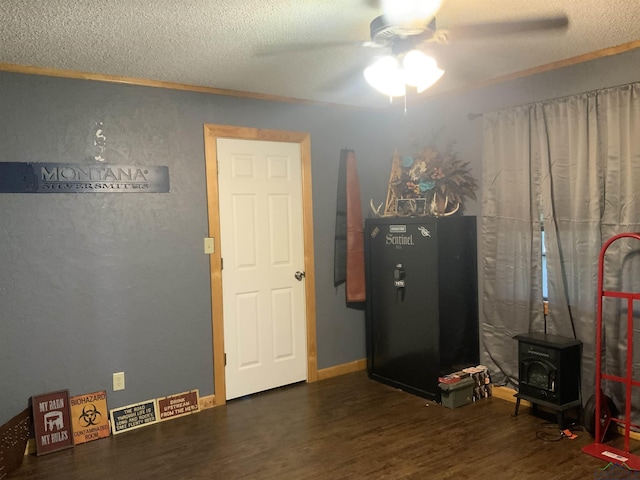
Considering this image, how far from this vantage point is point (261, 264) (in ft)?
13.6

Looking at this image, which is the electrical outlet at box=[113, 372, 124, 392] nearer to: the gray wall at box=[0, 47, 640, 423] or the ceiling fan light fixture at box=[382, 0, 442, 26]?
the gray wall at box=[0, 47, 640, 423]

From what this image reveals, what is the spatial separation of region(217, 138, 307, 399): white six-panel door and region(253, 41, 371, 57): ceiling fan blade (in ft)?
3.51

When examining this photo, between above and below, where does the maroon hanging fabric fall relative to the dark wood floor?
above

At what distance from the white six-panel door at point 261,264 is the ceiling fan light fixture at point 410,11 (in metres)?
2.02

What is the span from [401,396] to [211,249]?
1.82m

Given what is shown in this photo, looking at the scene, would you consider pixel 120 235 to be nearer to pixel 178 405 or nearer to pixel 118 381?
pixel 118 381

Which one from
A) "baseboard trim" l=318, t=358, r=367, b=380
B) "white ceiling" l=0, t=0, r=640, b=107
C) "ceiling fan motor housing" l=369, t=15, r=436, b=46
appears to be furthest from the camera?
"baseboard trim" l=318, t=358, r=367, b=380

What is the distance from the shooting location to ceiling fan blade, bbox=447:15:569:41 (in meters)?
2.66

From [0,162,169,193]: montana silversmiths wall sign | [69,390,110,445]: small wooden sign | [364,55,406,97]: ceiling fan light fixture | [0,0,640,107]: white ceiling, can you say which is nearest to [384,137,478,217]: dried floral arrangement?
[0,0,640,107]: white ceiling

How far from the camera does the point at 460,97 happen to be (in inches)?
164

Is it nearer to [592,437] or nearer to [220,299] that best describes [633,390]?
[592,437]

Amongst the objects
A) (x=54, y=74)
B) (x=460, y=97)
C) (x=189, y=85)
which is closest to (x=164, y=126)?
(x=189, y=85)

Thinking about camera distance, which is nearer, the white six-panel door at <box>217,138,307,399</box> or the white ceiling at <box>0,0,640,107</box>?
the white ceiling at <box>0,0,640,107</box>

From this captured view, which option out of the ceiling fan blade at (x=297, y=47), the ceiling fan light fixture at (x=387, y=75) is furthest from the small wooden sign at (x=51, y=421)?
the ceiling fan light fixture at (x=387, y=75)
